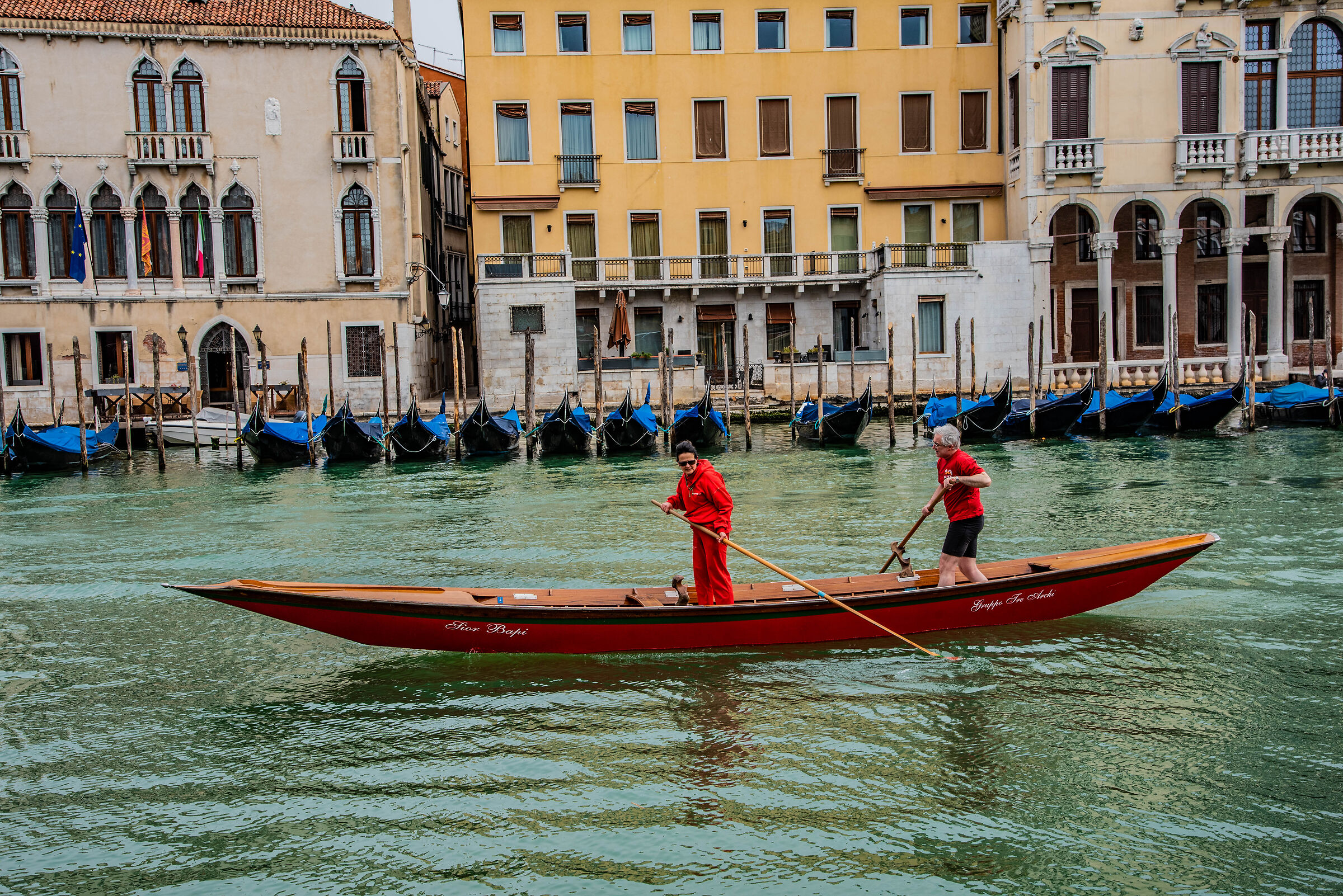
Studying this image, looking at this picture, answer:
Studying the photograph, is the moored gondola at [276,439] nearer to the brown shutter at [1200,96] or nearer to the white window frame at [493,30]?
the white window frame at [493,30]

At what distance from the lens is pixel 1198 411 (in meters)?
19.6

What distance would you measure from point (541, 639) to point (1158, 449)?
1390 centimetres

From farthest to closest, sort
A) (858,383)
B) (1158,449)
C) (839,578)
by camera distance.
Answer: (858,383), (1158,449), (839,578)

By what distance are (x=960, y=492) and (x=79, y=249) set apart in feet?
70.3

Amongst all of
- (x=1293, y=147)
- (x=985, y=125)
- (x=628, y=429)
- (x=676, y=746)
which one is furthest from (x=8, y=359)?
(x=1293, y=147)

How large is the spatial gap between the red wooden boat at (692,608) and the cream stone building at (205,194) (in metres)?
17.3

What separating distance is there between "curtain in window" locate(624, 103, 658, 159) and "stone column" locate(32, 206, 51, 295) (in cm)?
1268

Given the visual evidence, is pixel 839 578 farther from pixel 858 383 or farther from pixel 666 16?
pixel 666 16

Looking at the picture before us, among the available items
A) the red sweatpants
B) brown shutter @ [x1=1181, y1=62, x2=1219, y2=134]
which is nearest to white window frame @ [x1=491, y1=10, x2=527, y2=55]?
brown shutter @ [x1=1181, y1=62, x2=1219, y2=134]

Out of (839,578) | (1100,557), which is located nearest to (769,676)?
(839,578)

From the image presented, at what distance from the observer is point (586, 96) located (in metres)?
25.4

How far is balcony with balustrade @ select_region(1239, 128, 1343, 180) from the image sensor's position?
2352 cm

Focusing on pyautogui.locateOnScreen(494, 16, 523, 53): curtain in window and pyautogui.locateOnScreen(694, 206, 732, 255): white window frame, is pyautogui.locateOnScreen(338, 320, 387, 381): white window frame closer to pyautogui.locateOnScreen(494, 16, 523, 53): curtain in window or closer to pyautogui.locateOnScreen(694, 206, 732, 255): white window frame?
pyautogui.locateOnScreen(494, 16, 523, 53): curtain in window

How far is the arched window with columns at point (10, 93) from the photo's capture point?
2255 cm
